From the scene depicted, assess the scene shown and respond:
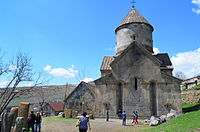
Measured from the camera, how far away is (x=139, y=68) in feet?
57.2

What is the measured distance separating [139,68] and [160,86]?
260cm

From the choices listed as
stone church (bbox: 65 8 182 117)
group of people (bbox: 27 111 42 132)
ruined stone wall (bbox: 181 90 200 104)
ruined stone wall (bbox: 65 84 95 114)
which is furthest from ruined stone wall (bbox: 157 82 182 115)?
group of people (bbox: 27 111 42 132)

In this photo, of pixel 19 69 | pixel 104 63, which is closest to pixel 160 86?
pixel 104 63

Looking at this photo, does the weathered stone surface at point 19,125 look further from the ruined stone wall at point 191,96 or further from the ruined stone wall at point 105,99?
the ruined stone wall at point 191,96

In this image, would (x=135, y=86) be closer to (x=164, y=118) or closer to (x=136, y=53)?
(x=136, y=53)

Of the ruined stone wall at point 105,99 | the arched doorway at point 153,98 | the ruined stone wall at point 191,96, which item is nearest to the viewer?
the arched doorway at point 153,98

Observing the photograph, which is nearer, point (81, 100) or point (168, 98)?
point (168, 98)

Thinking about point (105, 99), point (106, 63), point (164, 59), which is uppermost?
point (164, 59)

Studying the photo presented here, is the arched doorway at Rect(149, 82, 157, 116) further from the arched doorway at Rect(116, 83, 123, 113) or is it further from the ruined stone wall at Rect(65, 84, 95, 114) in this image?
the ruined stone wall at Rect(65, 84, 95, 114)

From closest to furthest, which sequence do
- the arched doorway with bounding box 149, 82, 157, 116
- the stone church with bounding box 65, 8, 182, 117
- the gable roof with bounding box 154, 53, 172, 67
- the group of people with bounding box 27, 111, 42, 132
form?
1. the group of people with bounding box 27, 111, 42, 132
2. the stone church with bounding box 65, 8, 182, 117
3. the arched doorway with bounding box 149, 82, 157, 116
4. the gable roof with bounding box 154, 53, 172, 67

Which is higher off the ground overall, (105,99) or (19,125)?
(105,99)

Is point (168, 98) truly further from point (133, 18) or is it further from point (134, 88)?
point (133, 18)

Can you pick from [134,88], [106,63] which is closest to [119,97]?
[134,88]

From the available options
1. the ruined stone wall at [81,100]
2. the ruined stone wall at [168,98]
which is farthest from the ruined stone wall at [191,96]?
the ruined stone wall at [81,100]
